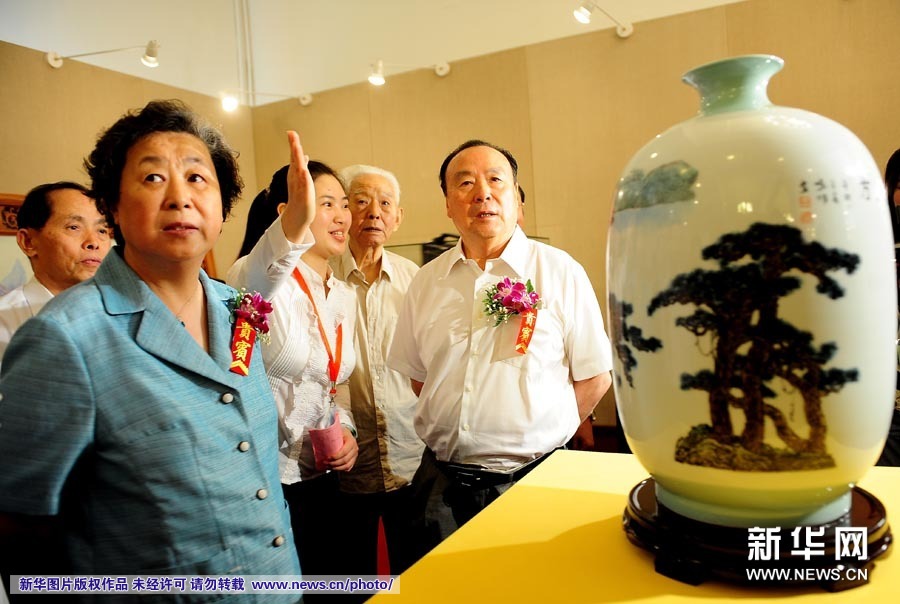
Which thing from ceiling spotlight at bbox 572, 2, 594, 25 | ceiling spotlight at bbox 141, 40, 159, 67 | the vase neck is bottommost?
the vase neck

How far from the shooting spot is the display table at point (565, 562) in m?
0.64

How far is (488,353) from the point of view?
157cm

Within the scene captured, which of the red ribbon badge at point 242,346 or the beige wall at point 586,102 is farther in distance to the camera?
the beige wall at point 586,102

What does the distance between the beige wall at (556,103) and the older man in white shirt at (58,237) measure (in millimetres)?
1918

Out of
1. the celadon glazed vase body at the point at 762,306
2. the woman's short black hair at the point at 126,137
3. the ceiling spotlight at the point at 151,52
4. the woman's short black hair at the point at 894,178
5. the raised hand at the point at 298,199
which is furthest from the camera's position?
the ceiling spotlight at the point at 151,52

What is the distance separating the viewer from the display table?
2.10 feet

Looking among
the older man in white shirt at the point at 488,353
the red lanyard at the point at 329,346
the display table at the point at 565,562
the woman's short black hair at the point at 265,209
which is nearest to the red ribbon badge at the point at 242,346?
the display table at the point at 565,562

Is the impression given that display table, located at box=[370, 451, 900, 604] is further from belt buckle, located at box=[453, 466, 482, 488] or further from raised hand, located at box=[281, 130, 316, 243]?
raised hand, located at box=[281, 130, 316, 243]

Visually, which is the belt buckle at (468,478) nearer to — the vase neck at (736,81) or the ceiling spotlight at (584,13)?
the vase neck at (736,81)

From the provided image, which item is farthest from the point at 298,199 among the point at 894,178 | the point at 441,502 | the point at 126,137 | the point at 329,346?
the point at 894,178

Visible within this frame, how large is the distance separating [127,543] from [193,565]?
0.10 m

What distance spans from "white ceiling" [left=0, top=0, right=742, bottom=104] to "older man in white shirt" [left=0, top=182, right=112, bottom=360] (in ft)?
7.27

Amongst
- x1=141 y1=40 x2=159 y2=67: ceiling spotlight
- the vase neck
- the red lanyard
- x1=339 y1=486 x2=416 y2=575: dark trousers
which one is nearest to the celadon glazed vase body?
the vase neck

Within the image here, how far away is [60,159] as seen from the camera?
371 cm
